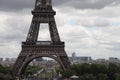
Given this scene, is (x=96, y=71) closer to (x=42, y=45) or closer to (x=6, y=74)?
(x=42, y=45)

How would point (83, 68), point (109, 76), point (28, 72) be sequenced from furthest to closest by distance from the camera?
point (28, 72) < point (83, 68) < point (109, 76)

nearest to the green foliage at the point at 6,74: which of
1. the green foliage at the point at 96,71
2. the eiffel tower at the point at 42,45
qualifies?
the eiffel tower at the point at 42,45

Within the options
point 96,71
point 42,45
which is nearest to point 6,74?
point 42,45

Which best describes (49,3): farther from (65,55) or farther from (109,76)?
(109,76)

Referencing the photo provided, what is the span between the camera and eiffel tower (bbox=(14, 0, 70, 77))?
253ft

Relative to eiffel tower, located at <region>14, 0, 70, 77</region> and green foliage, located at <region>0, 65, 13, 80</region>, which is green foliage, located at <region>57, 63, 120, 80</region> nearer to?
eiffel tower, located at <region>14, 0, 70, 77</region>

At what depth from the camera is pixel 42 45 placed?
257 ft

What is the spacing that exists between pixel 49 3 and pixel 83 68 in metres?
14.6

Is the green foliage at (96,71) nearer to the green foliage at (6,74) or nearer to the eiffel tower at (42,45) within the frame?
the eiffel tower at (42,45)

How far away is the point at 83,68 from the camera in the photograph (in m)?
82.9

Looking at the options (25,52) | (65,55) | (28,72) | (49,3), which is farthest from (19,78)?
(28,72)

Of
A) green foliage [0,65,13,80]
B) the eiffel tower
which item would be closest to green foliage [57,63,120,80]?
the eiffel tower

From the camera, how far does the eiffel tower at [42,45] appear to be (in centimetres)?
7706

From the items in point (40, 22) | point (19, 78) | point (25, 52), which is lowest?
point (19, 78)
